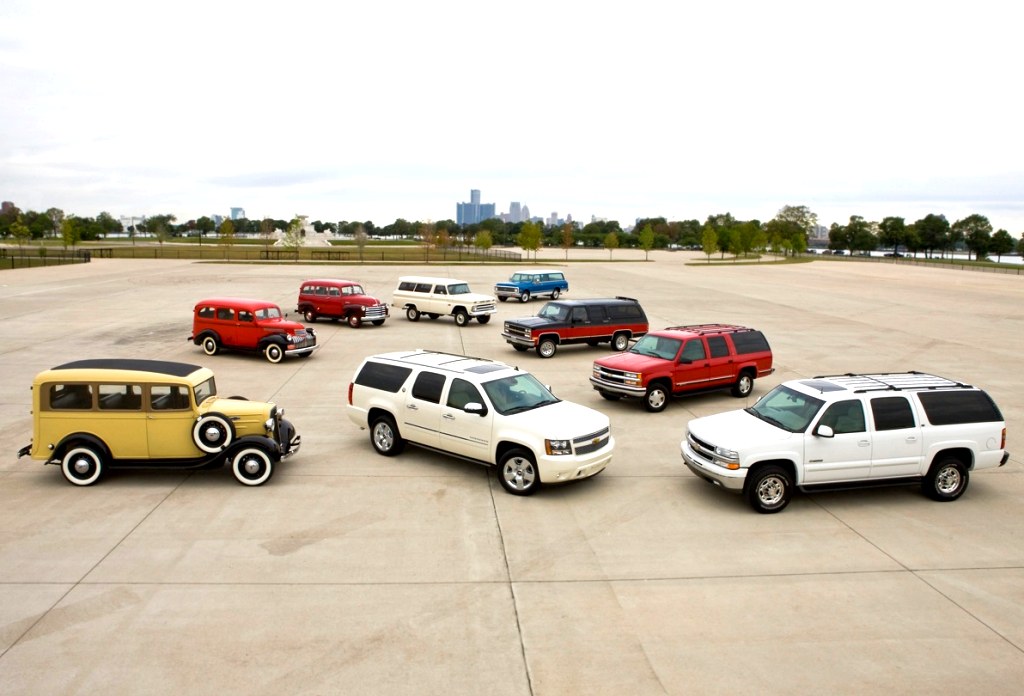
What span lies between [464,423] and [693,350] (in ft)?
24.1

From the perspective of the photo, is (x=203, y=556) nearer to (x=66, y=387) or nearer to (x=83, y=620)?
(x=83, y=620)

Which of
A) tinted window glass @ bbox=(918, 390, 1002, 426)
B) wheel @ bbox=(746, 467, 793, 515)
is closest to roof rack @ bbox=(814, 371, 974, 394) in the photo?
tinted window glass @ bbox=(918, 390, 1002, 426)

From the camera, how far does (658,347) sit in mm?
17078

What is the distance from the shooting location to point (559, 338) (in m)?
22.9

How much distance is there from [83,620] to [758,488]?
8.55 meters

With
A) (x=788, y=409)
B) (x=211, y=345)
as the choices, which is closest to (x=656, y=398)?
(x=788, y=409)

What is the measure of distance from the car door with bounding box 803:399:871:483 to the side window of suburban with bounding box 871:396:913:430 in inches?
10.1

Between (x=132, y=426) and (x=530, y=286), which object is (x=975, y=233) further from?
(x=132, y=426)

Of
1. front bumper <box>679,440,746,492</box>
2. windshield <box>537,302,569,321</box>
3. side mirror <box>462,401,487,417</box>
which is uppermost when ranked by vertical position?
windshield <box>537,302,569,321</box>

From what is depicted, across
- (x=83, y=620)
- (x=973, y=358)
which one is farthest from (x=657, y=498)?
(x=973, y=358)

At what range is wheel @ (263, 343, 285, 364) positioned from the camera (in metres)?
21.2

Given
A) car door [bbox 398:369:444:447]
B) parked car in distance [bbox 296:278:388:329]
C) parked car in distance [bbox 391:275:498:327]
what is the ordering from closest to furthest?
car door [bbox 398:369:444:447], parked car in distance [bbox 296:278:388:329], parked car in distance [bbox 391:275:498:327]

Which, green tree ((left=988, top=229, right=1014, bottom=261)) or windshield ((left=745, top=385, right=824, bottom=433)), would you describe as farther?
green tree ((left=988, top=229, right=1014, bottom=261))

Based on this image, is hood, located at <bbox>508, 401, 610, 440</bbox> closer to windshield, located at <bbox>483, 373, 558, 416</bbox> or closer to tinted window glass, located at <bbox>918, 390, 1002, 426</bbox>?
windshield, located at <bbox>483, 373, 558, 416</bbox>
